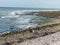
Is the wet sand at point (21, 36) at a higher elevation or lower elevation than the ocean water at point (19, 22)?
higher

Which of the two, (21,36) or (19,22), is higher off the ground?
(21,36)

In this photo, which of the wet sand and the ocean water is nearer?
the wet sand

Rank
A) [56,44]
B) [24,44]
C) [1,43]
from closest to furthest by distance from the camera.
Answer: [56,44], [24,44], [1,43]

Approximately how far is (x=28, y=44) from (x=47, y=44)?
1520 mm

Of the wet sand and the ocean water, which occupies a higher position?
the wet sand

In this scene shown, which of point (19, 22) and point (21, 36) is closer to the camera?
point (21, 36)

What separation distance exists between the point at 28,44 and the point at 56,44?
2165 millimetres

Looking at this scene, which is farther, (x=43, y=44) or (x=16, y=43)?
(x=16, y=43)

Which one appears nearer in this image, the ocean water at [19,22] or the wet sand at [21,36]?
the wet sand at [21,36]

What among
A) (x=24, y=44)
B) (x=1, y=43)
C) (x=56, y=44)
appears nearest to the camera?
(x=56, y=44)

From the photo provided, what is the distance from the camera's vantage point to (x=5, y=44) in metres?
15.5

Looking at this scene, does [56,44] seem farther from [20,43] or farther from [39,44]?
[20,43]

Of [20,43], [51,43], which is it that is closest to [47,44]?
[51,43]

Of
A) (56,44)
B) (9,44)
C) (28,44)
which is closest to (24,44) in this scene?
(28,44)
